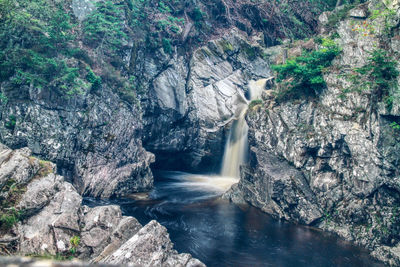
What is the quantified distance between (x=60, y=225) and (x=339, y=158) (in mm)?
13705

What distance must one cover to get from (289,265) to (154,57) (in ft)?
59.6

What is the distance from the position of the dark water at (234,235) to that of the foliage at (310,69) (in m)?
8.22

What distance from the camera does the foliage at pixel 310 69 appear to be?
52.0 feet

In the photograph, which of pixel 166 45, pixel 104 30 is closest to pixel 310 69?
pixel 166 45

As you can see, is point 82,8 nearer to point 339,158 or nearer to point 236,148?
point 236,148

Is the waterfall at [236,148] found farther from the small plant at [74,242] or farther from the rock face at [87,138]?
the small plant at [74,242]

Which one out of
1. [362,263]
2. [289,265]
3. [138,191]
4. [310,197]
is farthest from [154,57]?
[362,263]

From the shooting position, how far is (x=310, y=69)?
16.0 metres

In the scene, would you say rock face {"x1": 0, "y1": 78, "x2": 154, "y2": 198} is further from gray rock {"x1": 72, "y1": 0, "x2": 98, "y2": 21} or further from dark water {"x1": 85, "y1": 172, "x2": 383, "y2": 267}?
gray rock {"x1": 72, "y1": 0, "x2": 98, "y2": 21}

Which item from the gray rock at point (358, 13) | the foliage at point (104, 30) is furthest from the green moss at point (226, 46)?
the gray rock at point (358, 13)

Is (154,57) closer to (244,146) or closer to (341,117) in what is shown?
(244,146)

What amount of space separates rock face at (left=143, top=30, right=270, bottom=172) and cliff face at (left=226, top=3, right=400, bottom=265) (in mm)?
5631

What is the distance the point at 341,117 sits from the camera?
14.8 m

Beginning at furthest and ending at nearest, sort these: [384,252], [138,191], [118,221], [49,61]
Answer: [138,191], [49,61], [384,252], [118,221]
